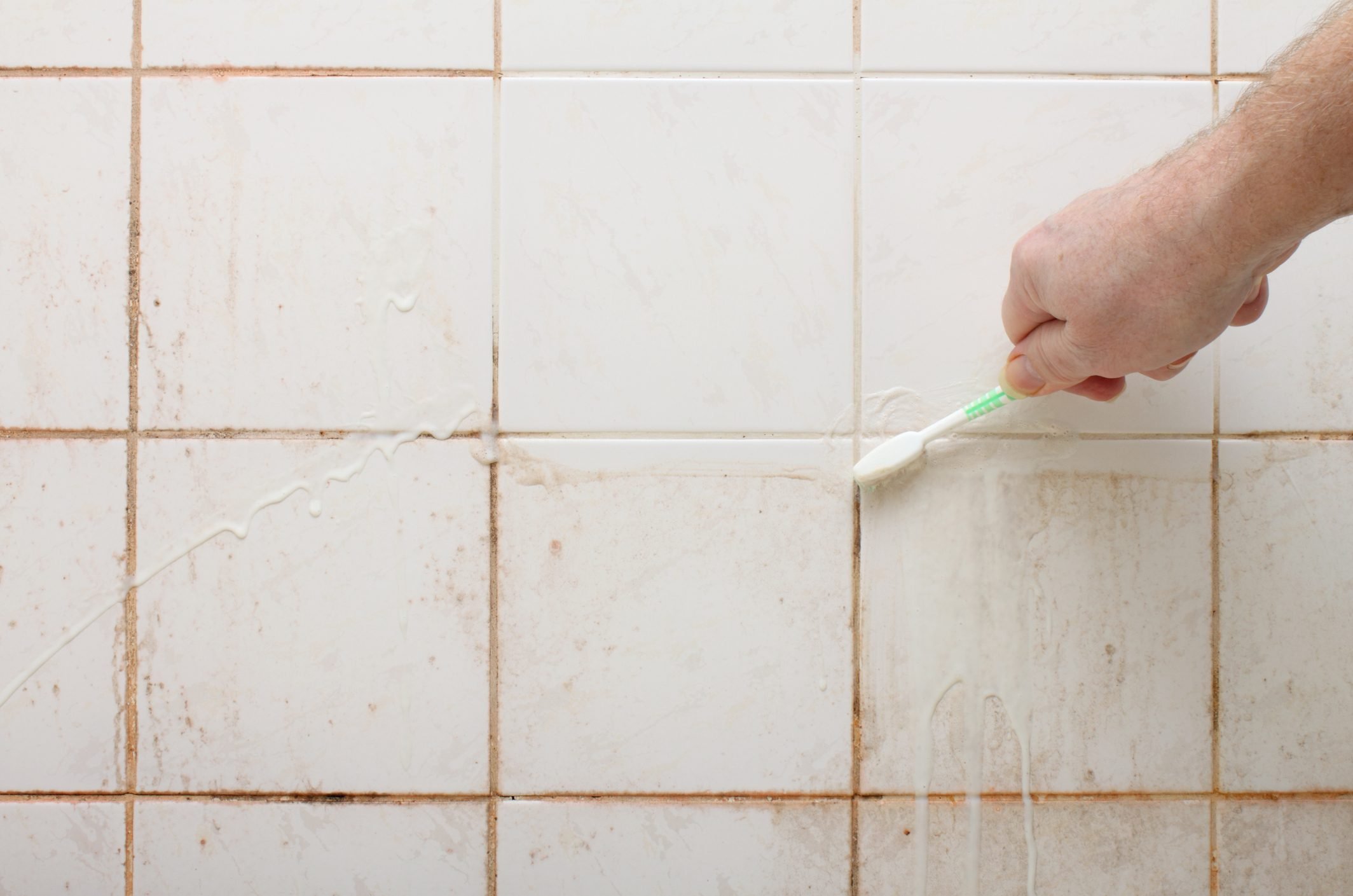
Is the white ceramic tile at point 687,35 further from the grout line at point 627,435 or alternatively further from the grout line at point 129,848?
the grout line at point 129,848

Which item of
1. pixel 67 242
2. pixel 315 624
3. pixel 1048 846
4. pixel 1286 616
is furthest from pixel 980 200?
pixel 67 242

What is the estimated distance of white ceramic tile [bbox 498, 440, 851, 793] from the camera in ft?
2.45

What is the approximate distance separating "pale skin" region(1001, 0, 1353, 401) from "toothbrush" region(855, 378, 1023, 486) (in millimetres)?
58

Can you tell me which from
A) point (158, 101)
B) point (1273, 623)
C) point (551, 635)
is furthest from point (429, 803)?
point (1273, 623)

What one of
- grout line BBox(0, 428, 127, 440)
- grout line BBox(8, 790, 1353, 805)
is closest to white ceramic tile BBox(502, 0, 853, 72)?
grout line BBox(0, 428, 127, 440)

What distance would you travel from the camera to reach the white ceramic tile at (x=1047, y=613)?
0.75m

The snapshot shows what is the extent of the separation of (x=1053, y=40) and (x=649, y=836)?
848mm

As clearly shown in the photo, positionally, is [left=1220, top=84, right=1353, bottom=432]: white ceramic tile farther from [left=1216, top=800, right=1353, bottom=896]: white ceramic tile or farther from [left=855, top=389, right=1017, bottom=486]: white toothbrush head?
[left=1216, top=800, right=1353, bottom=896]: white ceramic tile

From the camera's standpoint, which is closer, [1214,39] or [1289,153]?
[1289,153]

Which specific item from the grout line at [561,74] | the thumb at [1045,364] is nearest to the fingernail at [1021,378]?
the thumb at [1045,364]

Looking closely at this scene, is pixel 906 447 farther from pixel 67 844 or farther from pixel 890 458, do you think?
pixel 67 844

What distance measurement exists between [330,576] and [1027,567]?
0.66 m

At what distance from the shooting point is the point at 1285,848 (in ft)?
2.47

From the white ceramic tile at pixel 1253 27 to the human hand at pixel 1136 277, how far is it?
0.25 meters
